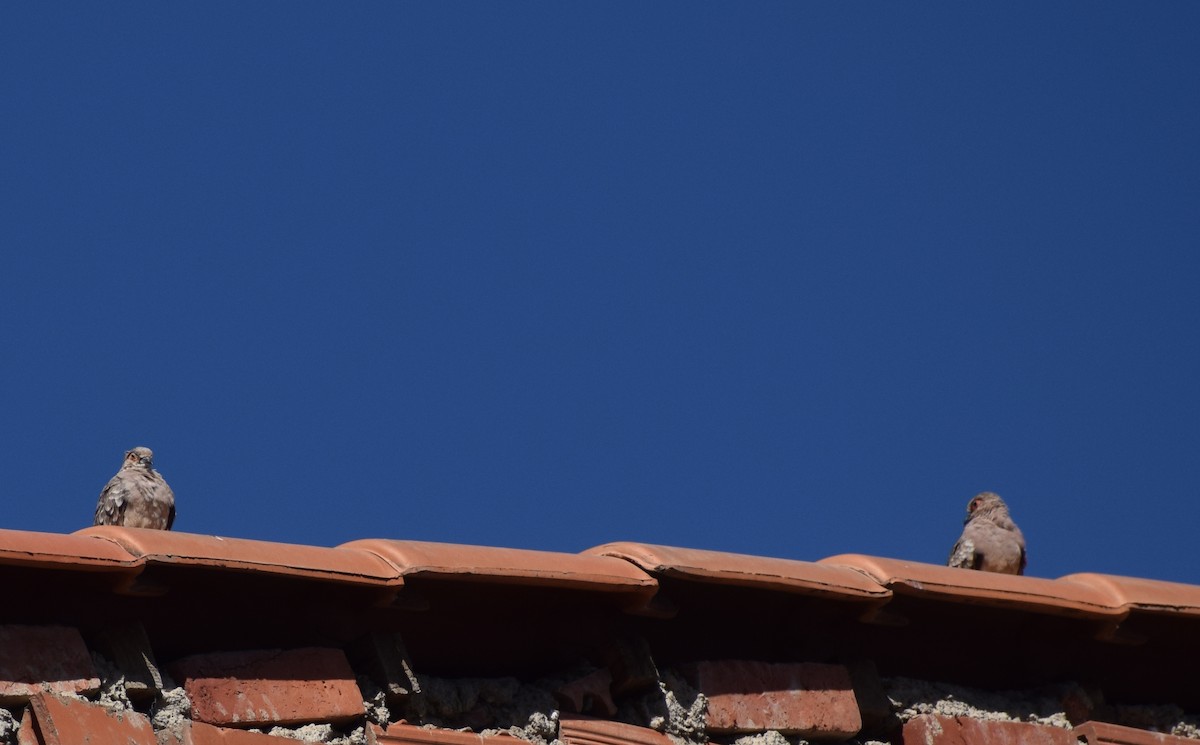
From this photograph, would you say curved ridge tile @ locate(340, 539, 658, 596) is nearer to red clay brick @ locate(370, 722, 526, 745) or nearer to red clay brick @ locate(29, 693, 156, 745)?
red clay brick @ locate(370, 722, 526, 745)

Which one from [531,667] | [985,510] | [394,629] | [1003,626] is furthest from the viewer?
[985,510]

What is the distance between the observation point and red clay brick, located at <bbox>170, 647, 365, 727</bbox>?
3771 millimetres

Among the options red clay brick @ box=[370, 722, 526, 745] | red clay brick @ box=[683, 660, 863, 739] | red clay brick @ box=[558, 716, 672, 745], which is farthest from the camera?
red clay brick @ box=[683, 660, 863, 739]

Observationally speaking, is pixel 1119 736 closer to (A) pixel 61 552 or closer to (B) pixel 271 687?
(B) pixel 271 687

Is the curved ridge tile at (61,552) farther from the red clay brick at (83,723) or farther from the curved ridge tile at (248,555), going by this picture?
the red clay brick at (83,723)

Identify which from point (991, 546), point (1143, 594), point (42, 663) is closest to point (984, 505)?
point (991, 546)

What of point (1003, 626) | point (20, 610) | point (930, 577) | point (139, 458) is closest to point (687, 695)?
point (930, 577)

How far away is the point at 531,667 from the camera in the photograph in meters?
4.43

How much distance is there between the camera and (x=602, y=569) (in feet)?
14.0

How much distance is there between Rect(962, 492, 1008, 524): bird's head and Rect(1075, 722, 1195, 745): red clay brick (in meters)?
2.85

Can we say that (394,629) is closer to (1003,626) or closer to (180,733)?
(180,733)

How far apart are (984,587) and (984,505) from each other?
11.1ft

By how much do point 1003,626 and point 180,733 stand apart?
2.52 meters

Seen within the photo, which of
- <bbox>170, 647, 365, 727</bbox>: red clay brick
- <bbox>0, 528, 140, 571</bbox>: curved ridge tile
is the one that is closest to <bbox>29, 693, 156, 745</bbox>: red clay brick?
<bbox>170, 647, 365, 727</bbox>: red clay brick
